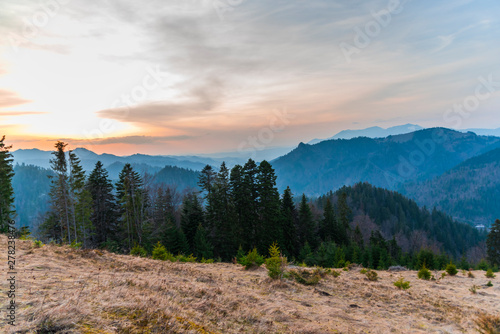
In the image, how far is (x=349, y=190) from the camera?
596 ft

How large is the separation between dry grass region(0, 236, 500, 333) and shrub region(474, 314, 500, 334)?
7.5 inches

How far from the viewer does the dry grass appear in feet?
13.9

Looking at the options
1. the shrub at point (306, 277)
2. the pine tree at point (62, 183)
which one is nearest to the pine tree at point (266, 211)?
the pine tree at point (62, 183)

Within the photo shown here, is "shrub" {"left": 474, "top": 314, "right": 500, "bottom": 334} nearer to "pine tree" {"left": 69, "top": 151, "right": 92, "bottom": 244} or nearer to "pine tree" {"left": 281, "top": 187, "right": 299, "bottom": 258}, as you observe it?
"pine tree" {"left": 281, "top": 187, "right": 299, "bottom": 258}

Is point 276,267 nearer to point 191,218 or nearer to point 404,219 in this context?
point 191,218

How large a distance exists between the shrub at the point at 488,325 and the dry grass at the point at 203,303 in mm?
190

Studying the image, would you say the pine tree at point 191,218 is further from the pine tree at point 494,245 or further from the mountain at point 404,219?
the mountain at point 404,219

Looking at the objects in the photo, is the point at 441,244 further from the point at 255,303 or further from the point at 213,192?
the point at 255,303

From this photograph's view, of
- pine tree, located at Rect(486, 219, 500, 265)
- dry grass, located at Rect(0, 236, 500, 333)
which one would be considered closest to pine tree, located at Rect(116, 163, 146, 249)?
dry grass, located at Rect(0, 236, 500, 333)

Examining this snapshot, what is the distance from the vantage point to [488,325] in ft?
21.3

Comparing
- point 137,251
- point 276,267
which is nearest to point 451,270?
point 276,267

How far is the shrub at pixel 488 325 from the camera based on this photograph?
20.4ft

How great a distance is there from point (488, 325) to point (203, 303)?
7.27 m

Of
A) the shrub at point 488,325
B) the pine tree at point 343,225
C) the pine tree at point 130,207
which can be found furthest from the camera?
the pine tree at point 343,225
